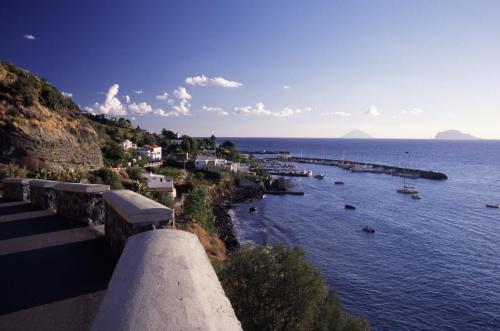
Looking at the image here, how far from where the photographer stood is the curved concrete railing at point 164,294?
209 cm

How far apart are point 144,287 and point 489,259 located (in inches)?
1521

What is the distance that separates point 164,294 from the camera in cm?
238

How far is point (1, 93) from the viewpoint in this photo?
24328 millimetres

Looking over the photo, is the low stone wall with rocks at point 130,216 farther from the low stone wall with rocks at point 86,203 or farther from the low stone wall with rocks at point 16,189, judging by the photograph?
the low stone wall with rocks at point 16,189

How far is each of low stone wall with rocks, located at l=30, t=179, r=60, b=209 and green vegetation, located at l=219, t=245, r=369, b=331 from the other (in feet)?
20.1

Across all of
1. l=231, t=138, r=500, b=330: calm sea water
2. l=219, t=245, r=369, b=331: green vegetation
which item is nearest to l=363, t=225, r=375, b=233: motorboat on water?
l=231, t=138, r=500, b=330: calm sea water

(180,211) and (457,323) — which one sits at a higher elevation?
(180,211)

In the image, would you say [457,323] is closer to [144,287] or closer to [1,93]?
[144,287]

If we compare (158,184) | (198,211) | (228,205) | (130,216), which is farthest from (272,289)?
(228,205)

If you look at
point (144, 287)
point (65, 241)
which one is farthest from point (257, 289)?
point (144, 287)

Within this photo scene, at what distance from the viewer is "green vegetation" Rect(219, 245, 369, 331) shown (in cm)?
1223

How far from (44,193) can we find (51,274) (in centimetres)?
513

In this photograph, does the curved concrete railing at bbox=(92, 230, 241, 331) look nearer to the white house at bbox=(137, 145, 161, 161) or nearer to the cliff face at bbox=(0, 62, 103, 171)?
the cliff face at bbox=(0, 62, 103, 171)

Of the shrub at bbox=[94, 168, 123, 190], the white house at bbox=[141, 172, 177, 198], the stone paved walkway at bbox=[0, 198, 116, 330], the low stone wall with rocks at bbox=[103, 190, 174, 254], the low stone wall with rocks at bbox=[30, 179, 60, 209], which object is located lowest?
the white house at bbox=[141, 172, 177, 198]
